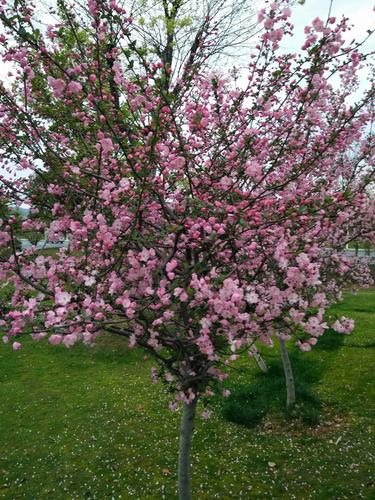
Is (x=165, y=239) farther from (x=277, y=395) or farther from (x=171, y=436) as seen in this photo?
(x=277, y=395)

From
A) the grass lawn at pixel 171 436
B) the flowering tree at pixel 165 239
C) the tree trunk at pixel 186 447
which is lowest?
the grass lawn at pixel 171 436

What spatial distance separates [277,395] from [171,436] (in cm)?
265

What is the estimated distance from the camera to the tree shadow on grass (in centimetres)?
805

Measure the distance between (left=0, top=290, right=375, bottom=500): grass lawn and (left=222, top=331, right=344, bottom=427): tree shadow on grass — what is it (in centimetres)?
3

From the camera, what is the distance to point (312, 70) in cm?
412

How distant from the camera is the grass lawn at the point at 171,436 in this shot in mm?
6219

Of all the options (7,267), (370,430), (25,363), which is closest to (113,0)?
(7,267)

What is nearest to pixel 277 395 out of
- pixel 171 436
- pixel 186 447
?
pixel 171 436

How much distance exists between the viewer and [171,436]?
307 inches

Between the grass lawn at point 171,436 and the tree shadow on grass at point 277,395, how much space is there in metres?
0.03

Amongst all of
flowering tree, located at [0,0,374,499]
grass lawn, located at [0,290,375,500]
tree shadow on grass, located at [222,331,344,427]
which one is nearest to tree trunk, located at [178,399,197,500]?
flowering tree, located at [0,0,374,499]

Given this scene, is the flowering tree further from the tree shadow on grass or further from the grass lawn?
the tree shadow on grass

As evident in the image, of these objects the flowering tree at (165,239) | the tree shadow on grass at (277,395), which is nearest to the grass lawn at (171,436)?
the tree shadow on grass at (277,395)

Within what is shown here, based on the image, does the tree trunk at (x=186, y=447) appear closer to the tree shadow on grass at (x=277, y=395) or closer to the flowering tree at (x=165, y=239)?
the flowering tree at (x=165, y=239)
